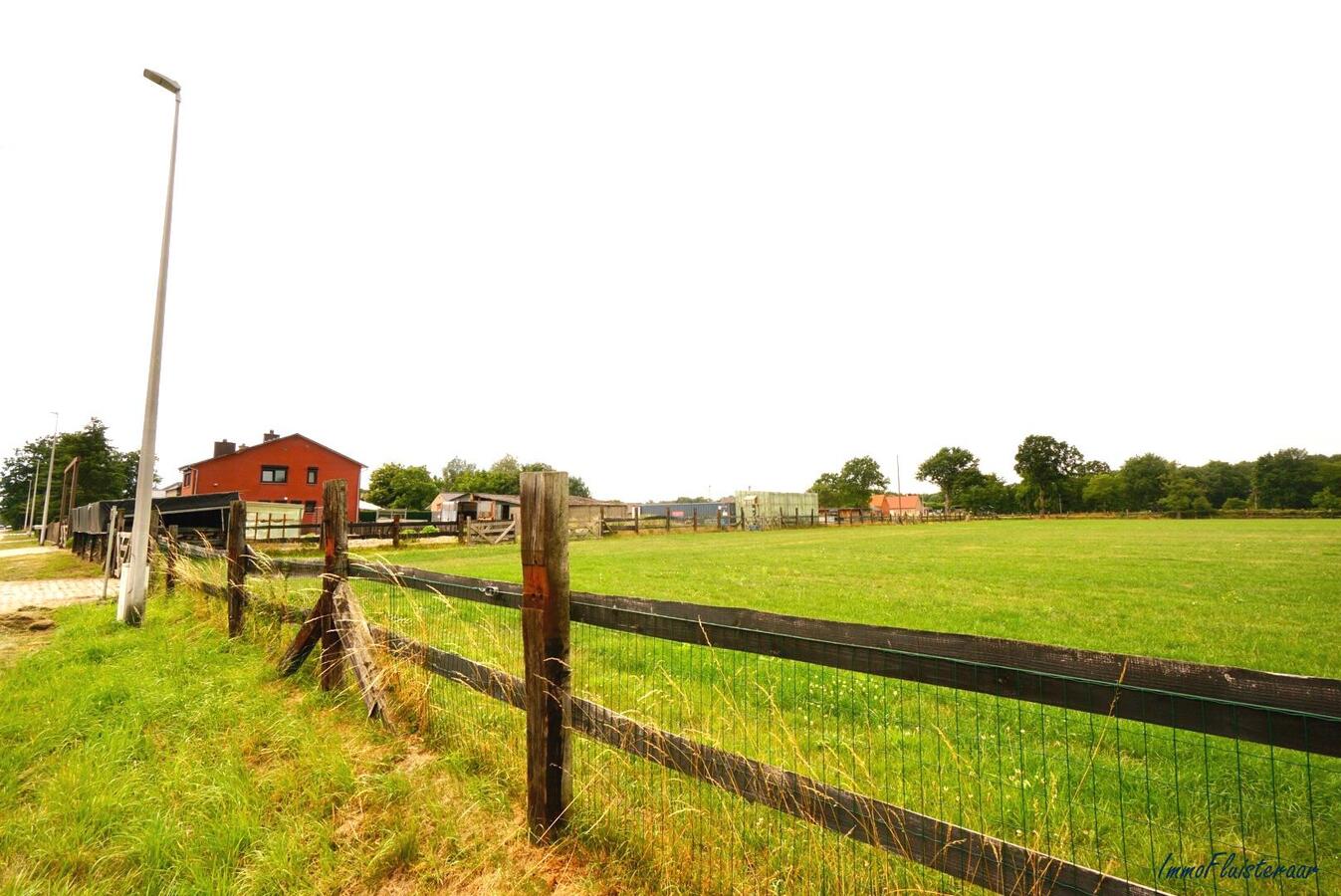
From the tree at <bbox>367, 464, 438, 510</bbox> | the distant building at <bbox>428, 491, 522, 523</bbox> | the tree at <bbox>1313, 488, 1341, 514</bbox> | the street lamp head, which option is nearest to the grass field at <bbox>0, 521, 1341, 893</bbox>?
the street lamp head

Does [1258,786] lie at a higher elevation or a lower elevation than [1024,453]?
lower

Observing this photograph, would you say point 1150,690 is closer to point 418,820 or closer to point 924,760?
point 924,760

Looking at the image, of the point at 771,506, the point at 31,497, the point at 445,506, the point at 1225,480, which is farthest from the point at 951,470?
the point at 31,497

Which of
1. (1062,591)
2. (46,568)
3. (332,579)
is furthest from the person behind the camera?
(46,568)

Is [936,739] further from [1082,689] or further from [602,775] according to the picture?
[1082,689]

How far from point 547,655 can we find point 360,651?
2362 mm

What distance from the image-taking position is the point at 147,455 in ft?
29.2

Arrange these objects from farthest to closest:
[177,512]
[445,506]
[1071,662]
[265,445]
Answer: [445,506]
[265,445]
[177,512]
[1071,662]

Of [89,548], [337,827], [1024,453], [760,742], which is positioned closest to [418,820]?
[337,827]

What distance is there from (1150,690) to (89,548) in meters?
27.1

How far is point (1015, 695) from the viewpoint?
1.86 meters

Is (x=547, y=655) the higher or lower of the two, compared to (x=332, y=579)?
lower

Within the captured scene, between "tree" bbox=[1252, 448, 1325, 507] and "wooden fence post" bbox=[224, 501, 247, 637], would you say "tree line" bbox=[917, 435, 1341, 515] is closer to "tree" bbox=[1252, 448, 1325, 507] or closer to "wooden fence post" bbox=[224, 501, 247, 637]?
"tree" bbox=[1252, 448, 1325, 507]

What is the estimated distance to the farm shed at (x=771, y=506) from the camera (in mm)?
48469
